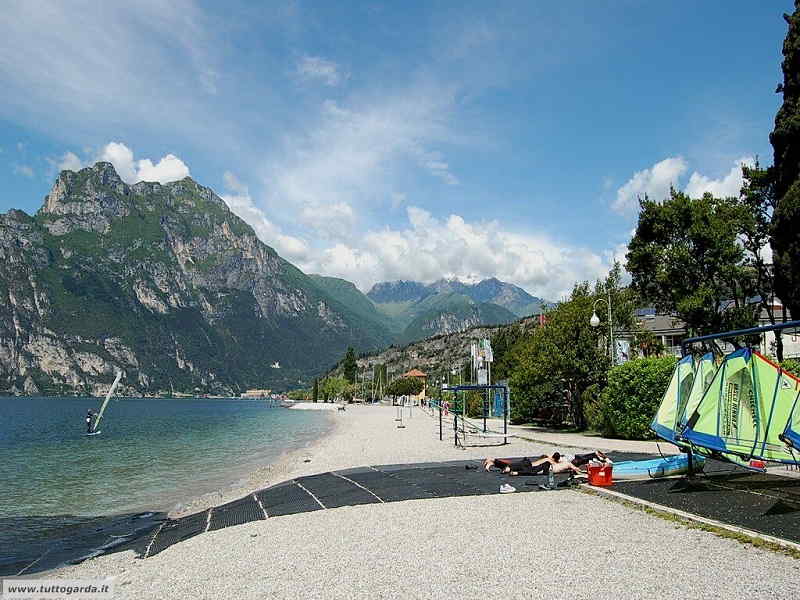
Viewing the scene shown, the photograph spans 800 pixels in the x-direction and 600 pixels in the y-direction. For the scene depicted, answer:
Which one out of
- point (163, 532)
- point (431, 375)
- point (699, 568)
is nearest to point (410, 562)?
point (699, 568)

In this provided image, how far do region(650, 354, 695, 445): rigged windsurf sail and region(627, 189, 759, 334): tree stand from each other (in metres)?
18.3

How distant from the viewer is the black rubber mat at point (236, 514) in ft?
37.0

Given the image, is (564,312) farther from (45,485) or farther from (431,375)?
(431,375)

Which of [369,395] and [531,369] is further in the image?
[369,395]

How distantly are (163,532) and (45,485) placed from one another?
528 inches

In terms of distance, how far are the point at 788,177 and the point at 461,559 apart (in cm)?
2599

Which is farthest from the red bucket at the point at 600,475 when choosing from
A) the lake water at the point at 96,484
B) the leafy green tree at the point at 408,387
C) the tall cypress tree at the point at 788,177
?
the leafy green tree at the point at 408,387

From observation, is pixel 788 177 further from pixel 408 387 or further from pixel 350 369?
pixel 350 369

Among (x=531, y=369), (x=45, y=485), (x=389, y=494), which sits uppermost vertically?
(x=531, y=369)

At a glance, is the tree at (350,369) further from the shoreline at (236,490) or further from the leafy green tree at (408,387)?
the shoreline at (236,490)

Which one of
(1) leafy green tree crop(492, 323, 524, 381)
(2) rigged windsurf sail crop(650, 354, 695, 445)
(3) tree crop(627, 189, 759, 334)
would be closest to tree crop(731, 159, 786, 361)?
(3) tree crop(627, 189, 759, 334)

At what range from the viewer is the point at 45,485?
72.7 feet

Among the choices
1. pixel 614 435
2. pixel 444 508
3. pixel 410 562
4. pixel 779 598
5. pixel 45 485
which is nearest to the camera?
pixel 779 598

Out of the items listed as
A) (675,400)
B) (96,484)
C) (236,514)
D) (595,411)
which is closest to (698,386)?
(675,400)
